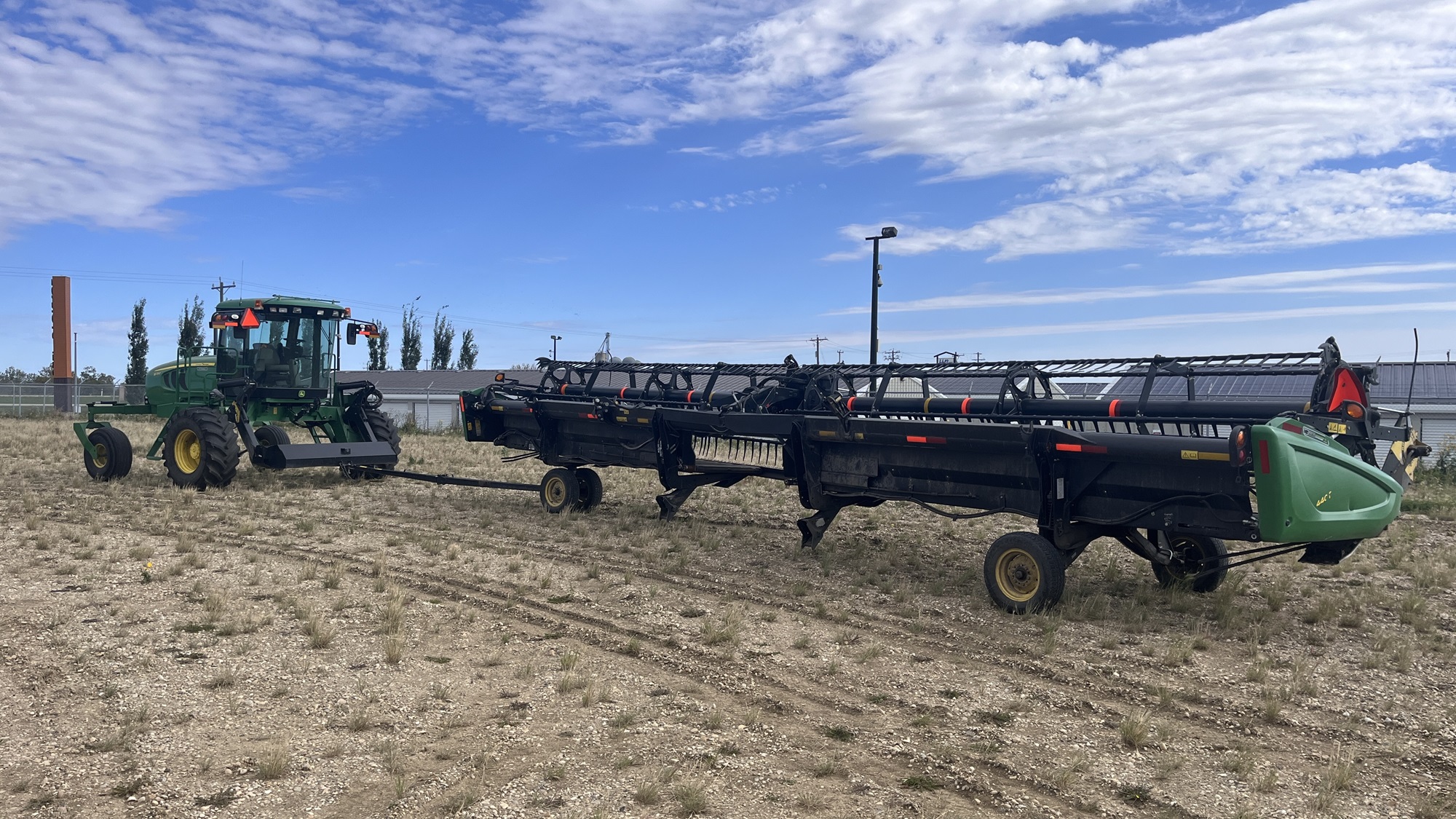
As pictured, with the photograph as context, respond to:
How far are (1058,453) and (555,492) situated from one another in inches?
278

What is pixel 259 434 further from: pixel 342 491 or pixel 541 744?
pixel 541 744

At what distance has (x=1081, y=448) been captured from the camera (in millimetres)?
7570

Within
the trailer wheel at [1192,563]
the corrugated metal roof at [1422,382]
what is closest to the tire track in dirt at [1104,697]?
the trailer wheel at [1192,563]

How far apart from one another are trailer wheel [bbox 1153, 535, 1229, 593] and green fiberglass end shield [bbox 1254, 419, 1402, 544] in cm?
168

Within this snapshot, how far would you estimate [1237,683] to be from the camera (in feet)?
20.5

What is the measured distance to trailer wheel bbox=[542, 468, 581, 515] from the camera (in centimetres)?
1284

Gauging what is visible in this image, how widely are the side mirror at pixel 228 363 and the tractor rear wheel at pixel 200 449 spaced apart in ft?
2.34

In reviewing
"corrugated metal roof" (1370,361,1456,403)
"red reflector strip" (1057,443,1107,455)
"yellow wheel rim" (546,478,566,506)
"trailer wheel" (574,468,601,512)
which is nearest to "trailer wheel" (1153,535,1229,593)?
"red reflector strip" (1057,443,1107,455)

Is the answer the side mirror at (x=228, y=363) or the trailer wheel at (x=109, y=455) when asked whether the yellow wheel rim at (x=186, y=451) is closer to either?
the side mirror at (x=228, y=363)

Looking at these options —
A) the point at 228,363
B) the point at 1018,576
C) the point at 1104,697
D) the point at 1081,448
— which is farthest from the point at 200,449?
the point at 1104,697

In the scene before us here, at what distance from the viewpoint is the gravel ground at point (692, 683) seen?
4633 millimetres

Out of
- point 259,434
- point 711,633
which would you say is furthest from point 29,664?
point 259,434

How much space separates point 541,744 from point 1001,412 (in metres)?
5.54

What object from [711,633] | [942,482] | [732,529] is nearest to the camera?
[711,633]
